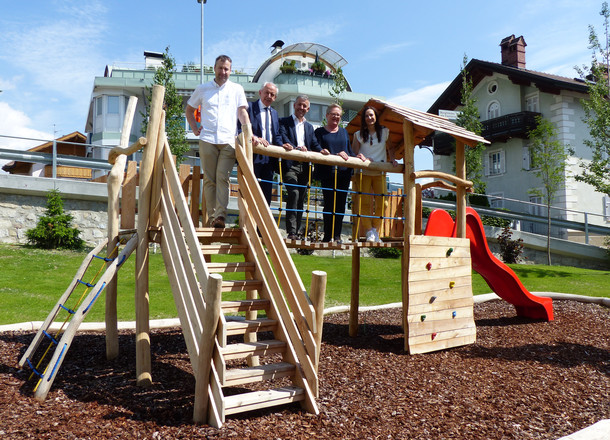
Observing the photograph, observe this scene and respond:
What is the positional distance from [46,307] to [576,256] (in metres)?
19.1

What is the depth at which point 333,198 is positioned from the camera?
679cm

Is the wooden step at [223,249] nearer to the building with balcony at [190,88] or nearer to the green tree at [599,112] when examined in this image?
the green tree at [599,112]

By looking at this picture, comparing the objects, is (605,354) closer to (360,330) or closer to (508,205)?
(360,330)

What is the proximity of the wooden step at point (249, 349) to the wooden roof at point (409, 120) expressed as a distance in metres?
3.82

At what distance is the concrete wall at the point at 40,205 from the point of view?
14328 mm

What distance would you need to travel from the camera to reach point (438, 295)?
7219 millimetres

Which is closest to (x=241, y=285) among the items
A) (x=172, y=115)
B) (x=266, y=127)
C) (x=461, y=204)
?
(x=266, y=127)

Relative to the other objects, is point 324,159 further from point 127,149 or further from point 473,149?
point 473,149

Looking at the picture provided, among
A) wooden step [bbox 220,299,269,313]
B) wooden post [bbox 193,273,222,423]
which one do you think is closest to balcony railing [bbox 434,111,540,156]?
wooden step [bbox 220,299,269,313]

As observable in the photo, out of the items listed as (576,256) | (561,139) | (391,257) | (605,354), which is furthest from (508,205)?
(605,354)

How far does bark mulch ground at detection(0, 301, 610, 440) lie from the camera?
Result: 398 centimetres

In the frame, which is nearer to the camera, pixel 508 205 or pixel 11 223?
pixel 11 223

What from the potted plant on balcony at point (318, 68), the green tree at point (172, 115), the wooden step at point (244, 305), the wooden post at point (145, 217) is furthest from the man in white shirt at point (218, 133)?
the potted plant on balcony at point (318, 68)

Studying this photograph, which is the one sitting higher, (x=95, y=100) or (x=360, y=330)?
(x=95, y=100)
